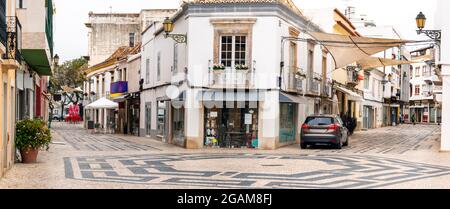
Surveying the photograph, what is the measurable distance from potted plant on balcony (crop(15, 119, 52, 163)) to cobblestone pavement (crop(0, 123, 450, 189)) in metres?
0.46

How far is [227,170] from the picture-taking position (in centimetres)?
1537

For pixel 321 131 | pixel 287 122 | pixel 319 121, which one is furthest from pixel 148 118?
pixel 321 131

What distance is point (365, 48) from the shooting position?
23.4 metres

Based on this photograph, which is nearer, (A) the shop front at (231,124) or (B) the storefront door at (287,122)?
(A) the shop front at (231,124)

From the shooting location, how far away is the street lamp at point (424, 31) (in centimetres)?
2134

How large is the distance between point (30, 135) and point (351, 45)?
12.4 metres

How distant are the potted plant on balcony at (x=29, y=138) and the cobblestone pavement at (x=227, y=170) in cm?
46

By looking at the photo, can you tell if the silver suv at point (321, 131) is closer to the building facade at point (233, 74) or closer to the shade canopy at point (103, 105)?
the building facade at point (233, 74)

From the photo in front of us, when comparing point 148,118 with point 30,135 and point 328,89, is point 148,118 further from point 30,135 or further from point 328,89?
point 30,135

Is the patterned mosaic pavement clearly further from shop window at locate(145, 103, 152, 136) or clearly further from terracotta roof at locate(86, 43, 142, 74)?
terracotta roof at locate(86, 43, 142, 74)

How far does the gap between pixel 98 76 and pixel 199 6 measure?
25325mm

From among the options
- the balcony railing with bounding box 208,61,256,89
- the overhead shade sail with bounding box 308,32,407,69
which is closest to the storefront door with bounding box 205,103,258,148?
the balcony railing with bounding box 208,61,256,89

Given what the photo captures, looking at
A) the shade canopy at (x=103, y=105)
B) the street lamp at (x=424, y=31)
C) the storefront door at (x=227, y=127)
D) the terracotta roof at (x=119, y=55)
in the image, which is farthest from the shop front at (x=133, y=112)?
the street lamp at (x=424, y=31)
